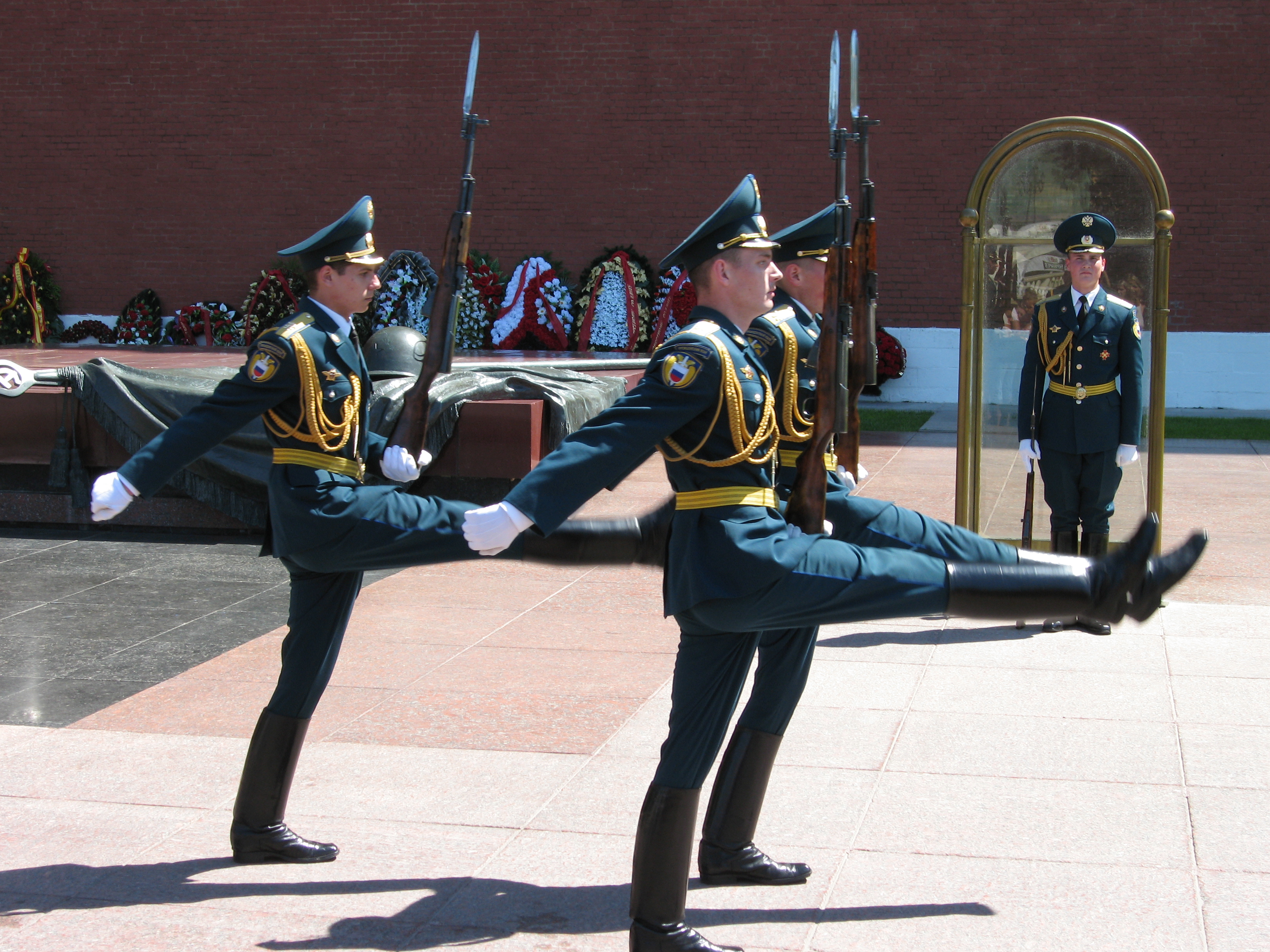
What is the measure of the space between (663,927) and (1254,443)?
11.7 m

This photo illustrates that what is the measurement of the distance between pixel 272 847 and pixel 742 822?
1245mm

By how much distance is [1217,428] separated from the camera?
14.1 metres

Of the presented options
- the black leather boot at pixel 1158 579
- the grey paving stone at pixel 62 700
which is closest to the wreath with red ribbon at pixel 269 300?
the grey paving stone at pixel 62 700

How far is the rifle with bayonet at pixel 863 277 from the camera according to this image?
139 inches

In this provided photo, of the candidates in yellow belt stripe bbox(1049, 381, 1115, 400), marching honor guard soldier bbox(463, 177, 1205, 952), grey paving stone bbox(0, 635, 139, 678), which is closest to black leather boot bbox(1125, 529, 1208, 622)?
marching honor guard soldier bbox(463, 177, 1205, 952)

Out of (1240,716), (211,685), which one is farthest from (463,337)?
(1240,716)

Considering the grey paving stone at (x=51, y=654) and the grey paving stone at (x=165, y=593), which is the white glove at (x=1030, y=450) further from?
the grey paving stone at (x=51, y=654)

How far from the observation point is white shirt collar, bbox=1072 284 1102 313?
20.3ft

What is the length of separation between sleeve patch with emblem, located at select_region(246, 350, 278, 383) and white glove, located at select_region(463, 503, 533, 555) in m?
1.03

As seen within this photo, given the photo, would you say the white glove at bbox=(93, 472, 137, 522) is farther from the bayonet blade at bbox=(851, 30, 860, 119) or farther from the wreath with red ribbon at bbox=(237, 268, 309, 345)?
the wreath with red ribbon at bbox=(237, 268, 309, 345)

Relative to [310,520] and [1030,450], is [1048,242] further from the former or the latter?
[310,520]

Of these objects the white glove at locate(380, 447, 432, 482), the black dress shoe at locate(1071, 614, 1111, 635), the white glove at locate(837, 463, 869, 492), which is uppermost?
the white glove at locate(380, 447, 432, 482)

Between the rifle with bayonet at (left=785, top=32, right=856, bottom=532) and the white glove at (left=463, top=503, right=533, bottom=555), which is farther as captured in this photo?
the rifle with bayonet at (left=785, top=32, right=856, bottom=532)

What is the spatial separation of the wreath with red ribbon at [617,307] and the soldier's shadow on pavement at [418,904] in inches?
533
